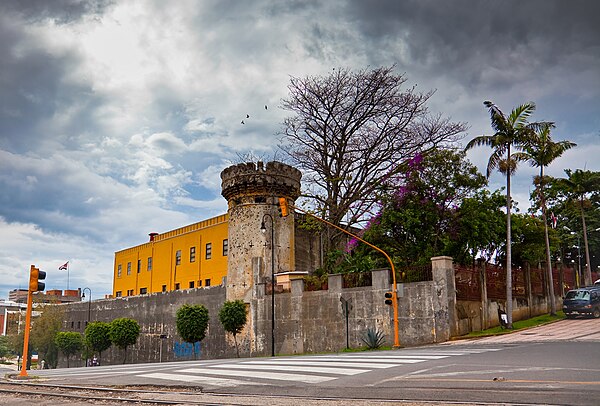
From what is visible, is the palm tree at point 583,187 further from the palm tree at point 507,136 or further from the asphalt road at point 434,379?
the asphalt road at point 434,379

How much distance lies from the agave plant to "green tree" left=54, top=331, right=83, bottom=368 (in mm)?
37763

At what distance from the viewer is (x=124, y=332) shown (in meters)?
44.6

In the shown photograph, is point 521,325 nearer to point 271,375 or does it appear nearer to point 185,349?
point 271,375

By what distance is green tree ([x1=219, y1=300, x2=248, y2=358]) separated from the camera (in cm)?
3459

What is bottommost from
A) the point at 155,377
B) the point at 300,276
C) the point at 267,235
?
the point at 155,377

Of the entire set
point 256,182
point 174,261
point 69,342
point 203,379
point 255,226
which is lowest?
point 69,342

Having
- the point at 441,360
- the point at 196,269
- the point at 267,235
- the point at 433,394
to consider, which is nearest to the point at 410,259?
the point at 267,235

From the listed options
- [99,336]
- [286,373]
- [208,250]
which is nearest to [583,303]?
[286,373]

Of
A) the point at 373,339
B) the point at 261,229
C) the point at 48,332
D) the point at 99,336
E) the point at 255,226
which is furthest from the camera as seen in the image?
the point at 48,332

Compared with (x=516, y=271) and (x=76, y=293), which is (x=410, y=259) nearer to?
(x=516, y=271)

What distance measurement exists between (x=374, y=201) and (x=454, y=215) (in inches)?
222

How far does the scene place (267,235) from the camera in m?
35.4

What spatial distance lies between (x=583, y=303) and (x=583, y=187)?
1942 centimetres

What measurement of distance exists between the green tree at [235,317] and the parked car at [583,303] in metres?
18.6
